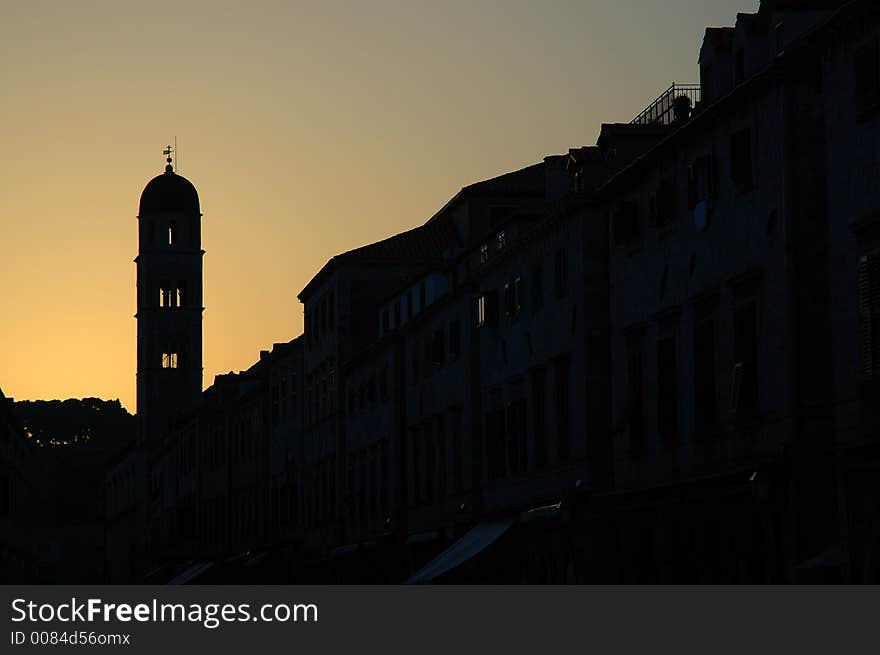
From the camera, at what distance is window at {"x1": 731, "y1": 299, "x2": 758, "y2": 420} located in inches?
1410

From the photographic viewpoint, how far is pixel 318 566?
82250 millimetres

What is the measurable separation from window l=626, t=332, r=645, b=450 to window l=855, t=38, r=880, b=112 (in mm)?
12042

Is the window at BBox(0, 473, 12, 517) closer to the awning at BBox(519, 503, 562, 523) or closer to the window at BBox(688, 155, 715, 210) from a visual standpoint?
the awning at BBox(519, 503, 562, 523)

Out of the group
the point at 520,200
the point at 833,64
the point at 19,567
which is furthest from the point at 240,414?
the point at 833,64

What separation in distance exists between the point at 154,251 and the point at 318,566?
7129 cm

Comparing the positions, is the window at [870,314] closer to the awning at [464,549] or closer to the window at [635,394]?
the window at [635,394]

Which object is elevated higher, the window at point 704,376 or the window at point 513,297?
the window at point 513,297

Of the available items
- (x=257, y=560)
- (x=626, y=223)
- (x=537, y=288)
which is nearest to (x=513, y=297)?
(x=537, y=288)

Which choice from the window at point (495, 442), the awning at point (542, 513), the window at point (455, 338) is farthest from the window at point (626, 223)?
the window at point (455, 338)

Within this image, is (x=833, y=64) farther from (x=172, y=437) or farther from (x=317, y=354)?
(x=172, y=437)

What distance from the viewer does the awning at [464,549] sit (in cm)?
4872

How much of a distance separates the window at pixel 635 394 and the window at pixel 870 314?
464 inches

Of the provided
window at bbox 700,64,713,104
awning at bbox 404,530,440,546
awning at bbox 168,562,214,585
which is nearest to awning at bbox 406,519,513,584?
awning at bbox 404,530,440,546

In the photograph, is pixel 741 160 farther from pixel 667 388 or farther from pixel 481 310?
pixel 481 310
